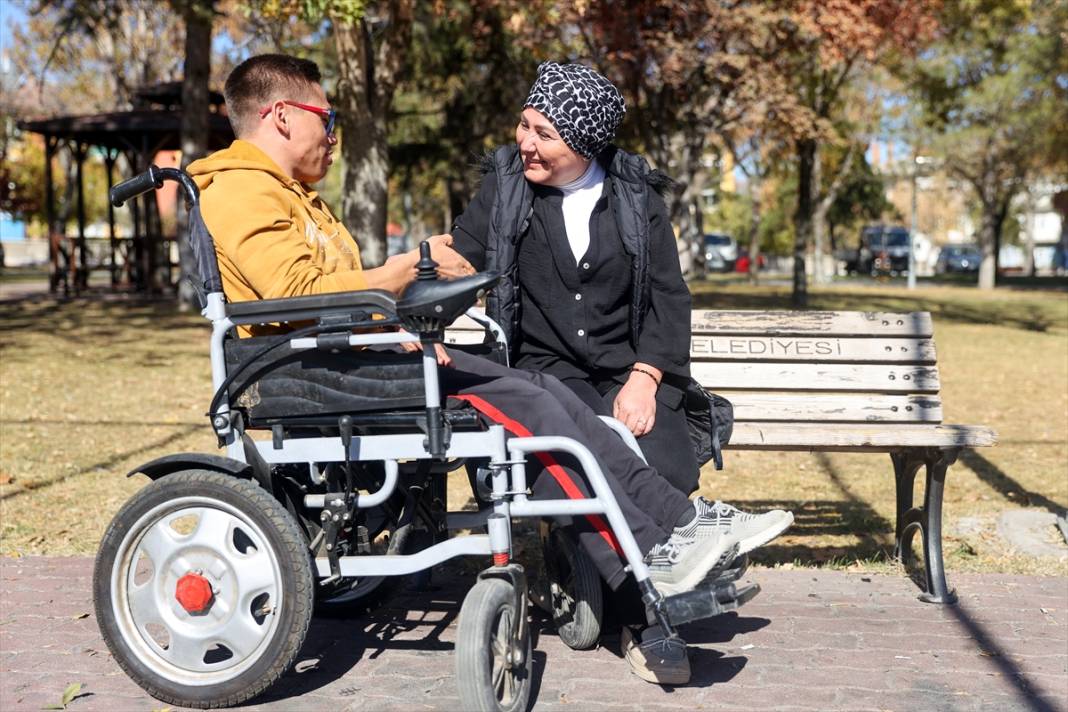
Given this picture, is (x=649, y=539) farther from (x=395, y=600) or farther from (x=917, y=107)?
(x=917, y=107)

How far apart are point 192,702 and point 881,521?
3740 mm

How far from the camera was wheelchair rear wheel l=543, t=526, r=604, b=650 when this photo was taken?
13.0 feet

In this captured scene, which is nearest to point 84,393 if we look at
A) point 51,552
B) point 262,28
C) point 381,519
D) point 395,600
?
point 51,552

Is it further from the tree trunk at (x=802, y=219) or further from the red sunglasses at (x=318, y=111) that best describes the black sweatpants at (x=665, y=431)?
the tree trunk at (x=802, y=219)

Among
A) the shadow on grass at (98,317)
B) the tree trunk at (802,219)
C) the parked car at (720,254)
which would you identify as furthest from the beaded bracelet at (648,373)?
the parked car at (720,254)

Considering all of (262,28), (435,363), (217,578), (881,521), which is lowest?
(881,521)

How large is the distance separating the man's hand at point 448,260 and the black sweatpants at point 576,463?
13.5 inches

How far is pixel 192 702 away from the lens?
3385 millimetres

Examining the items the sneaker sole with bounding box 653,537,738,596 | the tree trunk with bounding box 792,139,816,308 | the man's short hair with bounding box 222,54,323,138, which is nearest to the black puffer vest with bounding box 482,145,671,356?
the man's short hair with bounding box 222,54,323,138

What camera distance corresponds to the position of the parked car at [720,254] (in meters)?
54.2

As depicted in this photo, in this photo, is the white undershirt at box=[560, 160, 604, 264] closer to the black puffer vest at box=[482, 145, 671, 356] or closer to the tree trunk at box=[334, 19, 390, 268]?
the black puffer vest at box=[482, 145, 671, 356]

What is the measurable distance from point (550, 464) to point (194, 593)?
3.46 feet

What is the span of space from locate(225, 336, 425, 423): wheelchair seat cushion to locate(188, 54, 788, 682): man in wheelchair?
7.2 inches

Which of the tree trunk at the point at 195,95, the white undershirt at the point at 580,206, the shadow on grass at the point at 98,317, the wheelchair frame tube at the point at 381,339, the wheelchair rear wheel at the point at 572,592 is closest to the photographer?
the wheelchair frame tube at the point at 381,339
